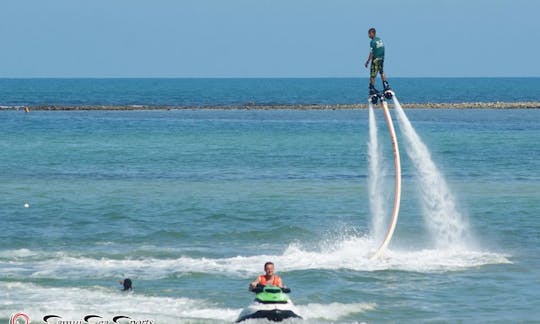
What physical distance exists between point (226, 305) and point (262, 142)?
6059 centimetres

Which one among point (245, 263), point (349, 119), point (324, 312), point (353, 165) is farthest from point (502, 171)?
point (349, 119)

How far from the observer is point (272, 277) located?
84.9ft
